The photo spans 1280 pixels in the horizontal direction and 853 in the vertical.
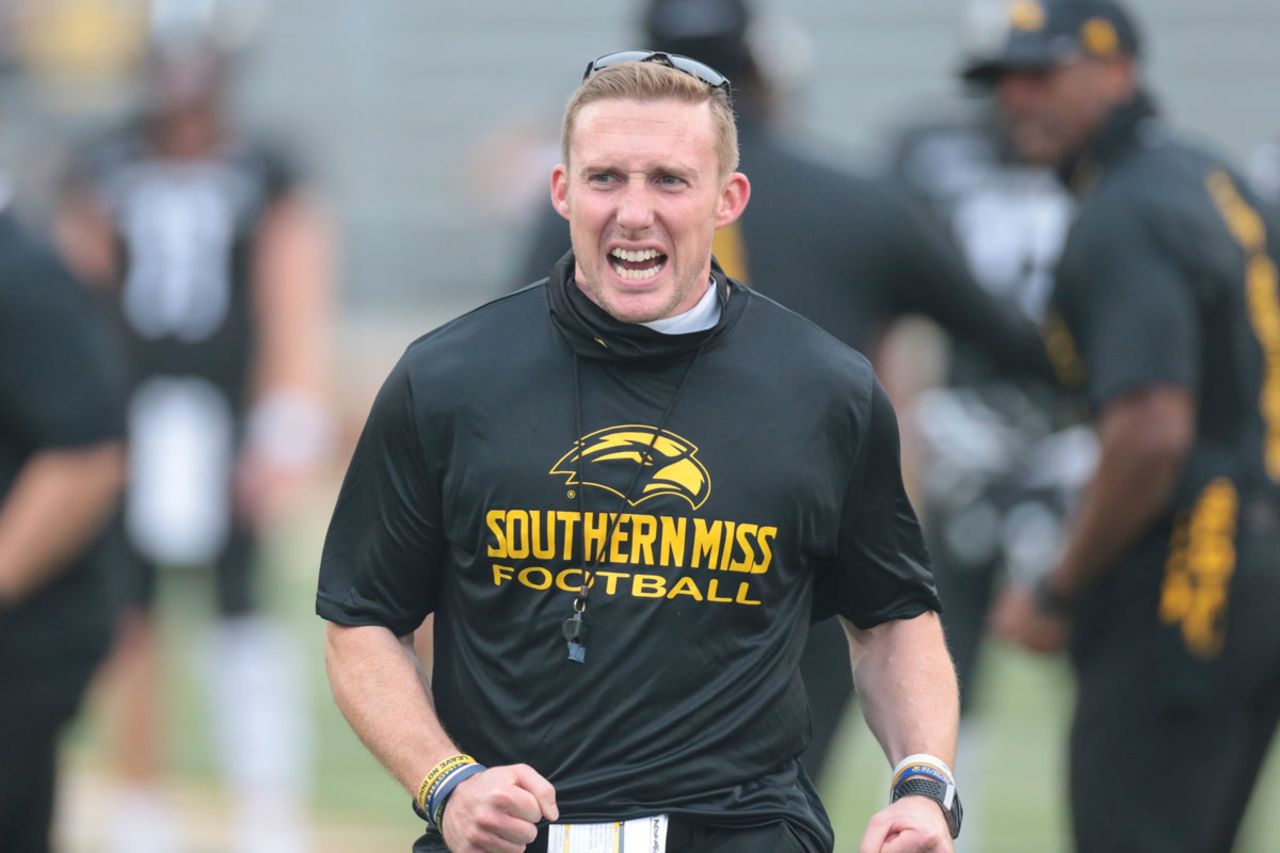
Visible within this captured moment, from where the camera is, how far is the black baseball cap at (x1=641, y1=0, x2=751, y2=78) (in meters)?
5.58

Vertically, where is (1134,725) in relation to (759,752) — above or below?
below

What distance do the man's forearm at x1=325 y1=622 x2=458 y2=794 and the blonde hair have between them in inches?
30.9

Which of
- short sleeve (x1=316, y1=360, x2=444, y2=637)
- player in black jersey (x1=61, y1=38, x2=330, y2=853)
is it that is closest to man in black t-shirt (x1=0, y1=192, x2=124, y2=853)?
short sleeve (x1=316, y1=360, x2=444, y2=637)

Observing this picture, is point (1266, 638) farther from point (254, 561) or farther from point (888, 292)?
point (254, 561)

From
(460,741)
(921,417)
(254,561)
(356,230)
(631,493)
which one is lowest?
(356,230)

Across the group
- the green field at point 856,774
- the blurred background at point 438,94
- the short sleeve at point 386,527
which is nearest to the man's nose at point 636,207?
the short sleeve at point 386,527

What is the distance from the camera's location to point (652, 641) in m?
3.43

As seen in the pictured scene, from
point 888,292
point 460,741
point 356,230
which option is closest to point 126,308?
point 888,292

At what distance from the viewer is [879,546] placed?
3.60 metres

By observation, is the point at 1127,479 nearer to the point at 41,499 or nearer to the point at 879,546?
the point at 879,546

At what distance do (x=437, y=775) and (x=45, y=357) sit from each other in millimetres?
2362

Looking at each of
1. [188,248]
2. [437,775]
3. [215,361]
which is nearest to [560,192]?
[437,775]

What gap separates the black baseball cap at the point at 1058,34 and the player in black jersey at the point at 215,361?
3.58 meters

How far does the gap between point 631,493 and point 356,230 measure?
18.8 m
